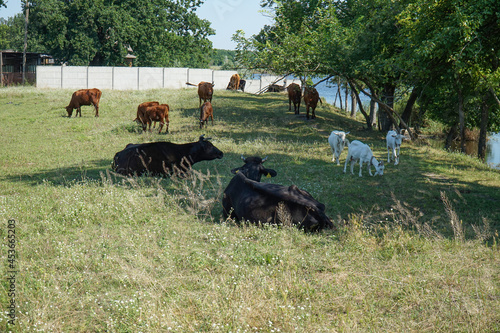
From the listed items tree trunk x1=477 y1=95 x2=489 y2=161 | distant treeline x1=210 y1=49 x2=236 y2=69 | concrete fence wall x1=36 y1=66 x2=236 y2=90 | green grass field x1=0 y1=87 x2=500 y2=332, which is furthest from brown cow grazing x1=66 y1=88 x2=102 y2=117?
distant treeline x1=210 y1=49 x2=236 y2=69

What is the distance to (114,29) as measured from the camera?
140 feet

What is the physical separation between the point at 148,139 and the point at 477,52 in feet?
37.5

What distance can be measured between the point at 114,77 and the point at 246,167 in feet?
105

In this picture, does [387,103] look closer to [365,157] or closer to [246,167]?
[365,157]

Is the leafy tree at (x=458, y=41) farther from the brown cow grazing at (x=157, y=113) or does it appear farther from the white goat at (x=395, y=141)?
the brown cow grazing at (x=157, y=113)

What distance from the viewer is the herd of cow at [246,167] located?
765 cm

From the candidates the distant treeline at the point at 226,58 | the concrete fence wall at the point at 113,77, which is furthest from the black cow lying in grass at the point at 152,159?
the distant treeline at the point at 226,58

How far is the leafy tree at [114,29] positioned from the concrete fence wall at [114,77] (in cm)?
545

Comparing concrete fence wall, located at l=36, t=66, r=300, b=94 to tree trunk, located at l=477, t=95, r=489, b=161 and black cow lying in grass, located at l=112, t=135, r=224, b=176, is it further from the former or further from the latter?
black cow lying in grass, located at l=112, t=135, r=224, b=176

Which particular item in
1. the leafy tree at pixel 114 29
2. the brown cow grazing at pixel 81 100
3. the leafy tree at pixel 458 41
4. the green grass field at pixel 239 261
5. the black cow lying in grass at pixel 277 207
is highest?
the leafy tree at pixel 114 29

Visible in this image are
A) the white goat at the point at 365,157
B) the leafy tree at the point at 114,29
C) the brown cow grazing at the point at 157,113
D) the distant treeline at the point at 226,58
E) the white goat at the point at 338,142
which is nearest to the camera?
the white goat at the point at 365,157

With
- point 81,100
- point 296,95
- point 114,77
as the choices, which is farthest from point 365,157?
point 114,77

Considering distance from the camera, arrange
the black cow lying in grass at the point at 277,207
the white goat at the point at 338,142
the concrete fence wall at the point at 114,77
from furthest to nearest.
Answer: the concrete fence wall at the point at 114,77, the white goat at the point at 338,142, the black cow lying in grass at the point at 277,207

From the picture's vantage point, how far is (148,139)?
55.9 feet
